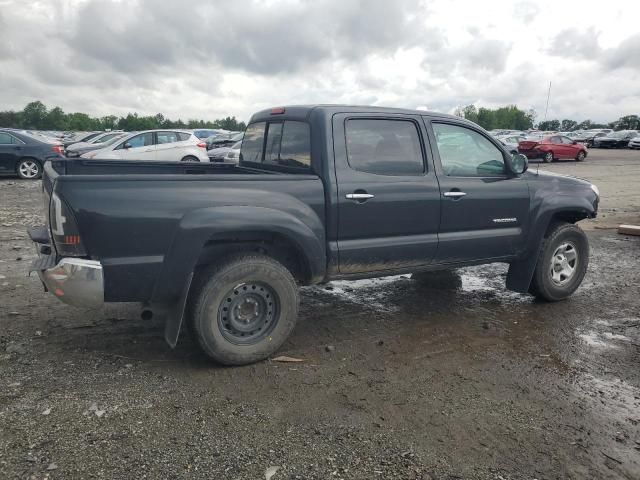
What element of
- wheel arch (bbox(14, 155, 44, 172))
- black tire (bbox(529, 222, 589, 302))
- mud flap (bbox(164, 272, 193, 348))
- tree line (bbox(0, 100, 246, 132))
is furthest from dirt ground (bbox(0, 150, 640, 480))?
tree line (bbox(0, 100, 246, 132))

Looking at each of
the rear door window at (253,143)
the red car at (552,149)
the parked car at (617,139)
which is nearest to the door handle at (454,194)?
the rear door window at (253,143)

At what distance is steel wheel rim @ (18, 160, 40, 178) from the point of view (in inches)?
611

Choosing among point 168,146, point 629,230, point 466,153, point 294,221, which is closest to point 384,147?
point 466,153

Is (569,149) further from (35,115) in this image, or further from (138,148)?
(35,115)

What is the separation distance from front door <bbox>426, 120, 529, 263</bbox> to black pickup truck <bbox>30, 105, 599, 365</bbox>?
1 centimetres

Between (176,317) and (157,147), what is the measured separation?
13.3m

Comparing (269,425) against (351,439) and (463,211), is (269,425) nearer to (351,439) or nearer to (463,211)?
(351,439)

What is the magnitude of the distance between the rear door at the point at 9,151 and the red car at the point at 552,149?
22884mm

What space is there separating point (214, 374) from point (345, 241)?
142cm

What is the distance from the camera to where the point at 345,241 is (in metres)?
4.21

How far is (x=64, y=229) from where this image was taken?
3.29 meters

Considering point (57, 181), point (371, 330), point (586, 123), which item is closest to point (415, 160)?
point (371, 330)

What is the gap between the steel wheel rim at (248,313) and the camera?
3812 millimetres

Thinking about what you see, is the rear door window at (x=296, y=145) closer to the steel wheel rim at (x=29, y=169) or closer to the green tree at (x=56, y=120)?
the steel wheel rim at (x=29, y=169)
